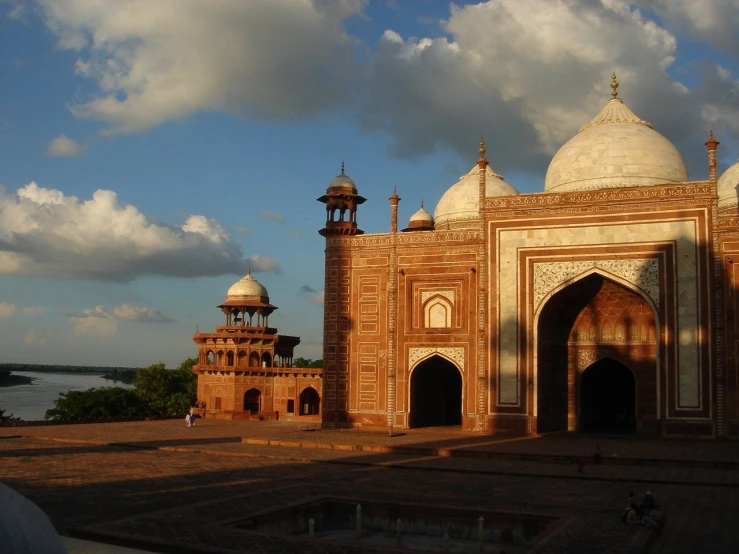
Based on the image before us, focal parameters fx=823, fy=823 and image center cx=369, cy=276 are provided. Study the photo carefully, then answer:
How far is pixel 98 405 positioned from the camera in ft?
125

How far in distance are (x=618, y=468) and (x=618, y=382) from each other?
10.5 meters

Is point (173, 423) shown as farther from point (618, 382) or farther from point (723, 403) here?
point (723, 403)

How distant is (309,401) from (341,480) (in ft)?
61.3

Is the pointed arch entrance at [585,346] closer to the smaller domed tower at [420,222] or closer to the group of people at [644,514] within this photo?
the smaller domed tower at [420,222]

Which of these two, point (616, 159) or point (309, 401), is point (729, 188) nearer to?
point (616, 159)

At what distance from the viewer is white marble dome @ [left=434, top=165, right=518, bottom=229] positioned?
2823 centimetres

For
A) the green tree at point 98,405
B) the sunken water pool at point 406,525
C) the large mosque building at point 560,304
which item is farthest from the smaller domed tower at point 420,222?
the sunken water pool at point 406,525

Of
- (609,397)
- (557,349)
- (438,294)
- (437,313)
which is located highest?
(438,294)

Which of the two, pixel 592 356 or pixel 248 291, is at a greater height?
pixel 248 291

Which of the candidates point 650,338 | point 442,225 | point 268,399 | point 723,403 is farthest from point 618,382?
point 268,399

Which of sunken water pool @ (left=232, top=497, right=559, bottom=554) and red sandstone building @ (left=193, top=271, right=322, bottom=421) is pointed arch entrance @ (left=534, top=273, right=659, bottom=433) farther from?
sunken water pool @ (left=232, top=497, right=559, bottom=554)

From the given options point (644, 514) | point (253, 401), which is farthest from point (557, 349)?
point (644, 514)

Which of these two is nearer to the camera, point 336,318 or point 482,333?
point 482,333

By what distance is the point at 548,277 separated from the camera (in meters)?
21.6
